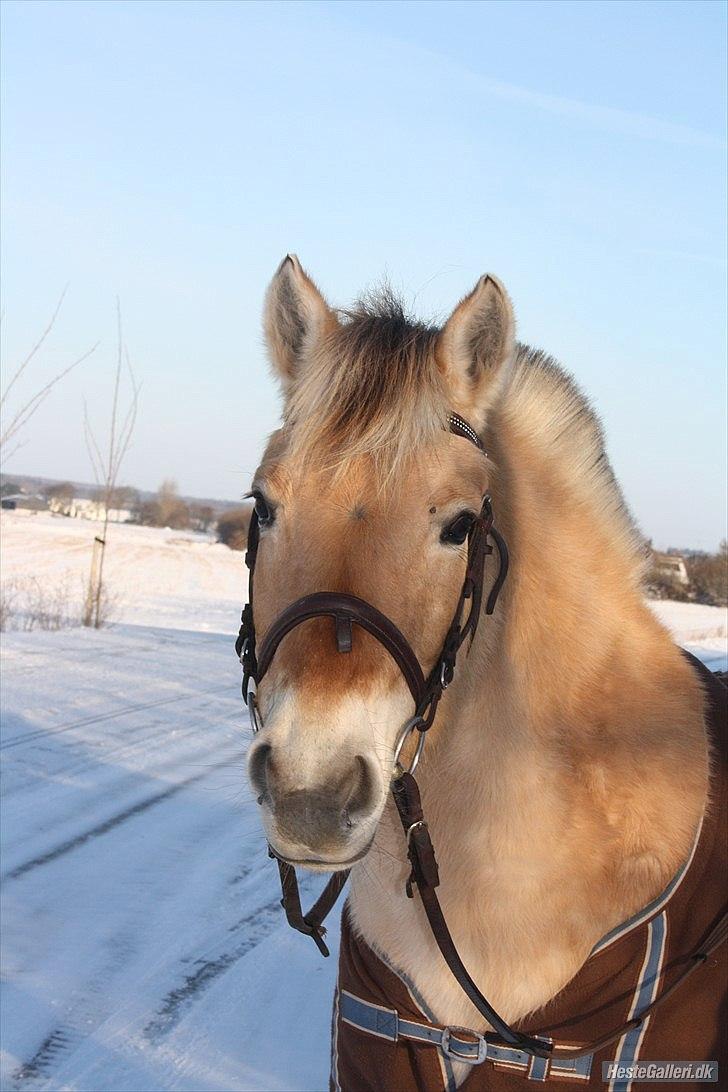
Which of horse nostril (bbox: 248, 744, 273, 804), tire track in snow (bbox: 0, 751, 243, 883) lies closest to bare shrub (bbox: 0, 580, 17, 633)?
tire track in snow (bbox: 0, 751, 243, 883)

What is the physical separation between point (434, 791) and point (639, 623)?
0.70 meters

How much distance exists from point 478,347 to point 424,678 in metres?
0.79

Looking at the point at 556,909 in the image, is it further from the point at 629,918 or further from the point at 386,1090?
the point at 386,1090

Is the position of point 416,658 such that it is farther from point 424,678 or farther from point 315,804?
point 315,804

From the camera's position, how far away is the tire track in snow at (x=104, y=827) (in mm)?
5270

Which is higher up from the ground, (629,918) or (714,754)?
(714,754)

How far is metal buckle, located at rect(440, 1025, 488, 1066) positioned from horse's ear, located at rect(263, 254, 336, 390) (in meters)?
1.55

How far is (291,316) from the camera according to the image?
A: 2639 mm

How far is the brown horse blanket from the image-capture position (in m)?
2.38

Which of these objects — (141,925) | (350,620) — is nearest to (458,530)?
(350,620)

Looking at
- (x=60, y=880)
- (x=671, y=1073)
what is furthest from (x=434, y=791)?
(x=60, y=880)

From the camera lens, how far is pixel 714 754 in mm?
2605

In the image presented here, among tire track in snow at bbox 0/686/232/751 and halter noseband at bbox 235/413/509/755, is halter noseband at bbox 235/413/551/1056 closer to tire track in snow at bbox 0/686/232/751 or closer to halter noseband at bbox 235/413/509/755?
halter noseband at bbox 235/413/509/755

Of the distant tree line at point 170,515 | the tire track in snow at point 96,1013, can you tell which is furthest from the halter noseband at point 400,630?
the distant tree line at point 170,515
